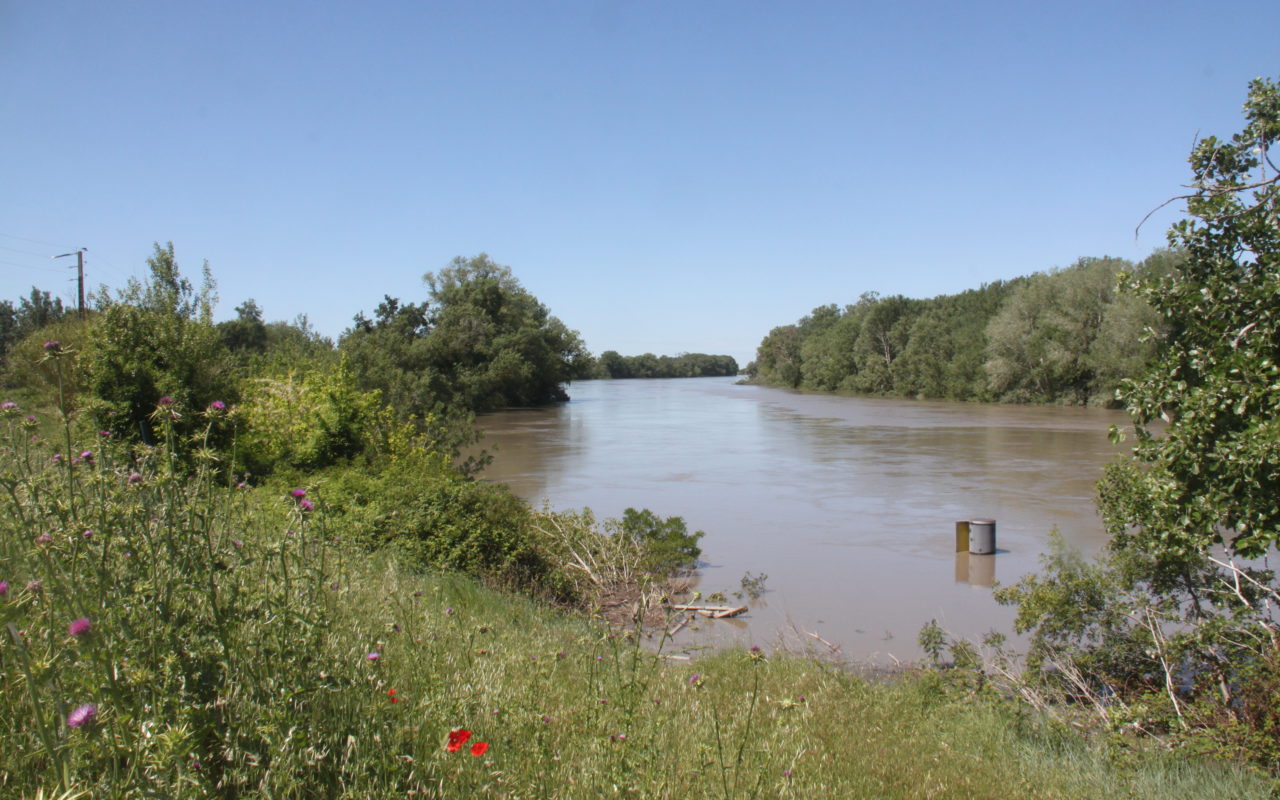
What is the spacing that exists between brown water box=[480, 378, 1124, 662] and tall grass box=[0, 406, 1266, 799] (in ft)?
16.5

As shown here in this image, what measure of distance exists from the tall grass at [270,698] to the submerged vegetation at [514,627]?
18mm

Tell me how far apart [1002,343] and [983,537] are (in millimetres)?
47762

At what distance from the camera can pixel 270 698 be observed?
2.54m

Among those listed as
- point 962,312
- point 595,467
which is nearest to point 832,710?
point 595,467

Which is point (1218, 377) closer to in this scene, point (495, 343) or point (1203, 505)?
point (1203, 505)

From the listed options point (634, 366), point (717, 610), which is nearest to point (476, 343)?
point (717, 610)

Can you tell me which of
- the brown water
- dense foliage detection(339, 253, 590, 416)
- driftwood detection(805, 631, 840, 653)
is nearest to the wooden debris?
the brown water

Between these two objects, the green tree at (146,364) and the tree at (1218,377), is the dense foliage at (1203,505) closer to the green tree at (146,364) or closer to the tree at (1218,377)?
the tree at (1218,377)

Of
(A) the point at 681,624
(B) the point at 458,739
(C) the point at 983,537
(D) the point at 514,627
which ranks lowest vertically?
(A) the point at 681,624

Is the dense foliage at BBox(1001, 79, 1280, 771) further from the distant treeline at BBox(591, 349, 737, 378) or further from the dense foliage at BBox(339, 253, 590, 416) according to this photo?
the distant treeline at BBox(591, 349, 737, 378)

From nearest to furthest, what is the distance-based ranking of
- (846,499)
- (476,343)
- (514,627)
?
(514,627), (846,499), (476,343)

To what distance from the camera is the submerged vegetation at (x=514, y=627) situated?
2.42 metres

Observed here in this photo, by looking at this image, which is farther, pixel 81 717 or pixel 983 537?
pixel 983 537

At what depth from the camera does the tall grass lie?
7.27 feet
